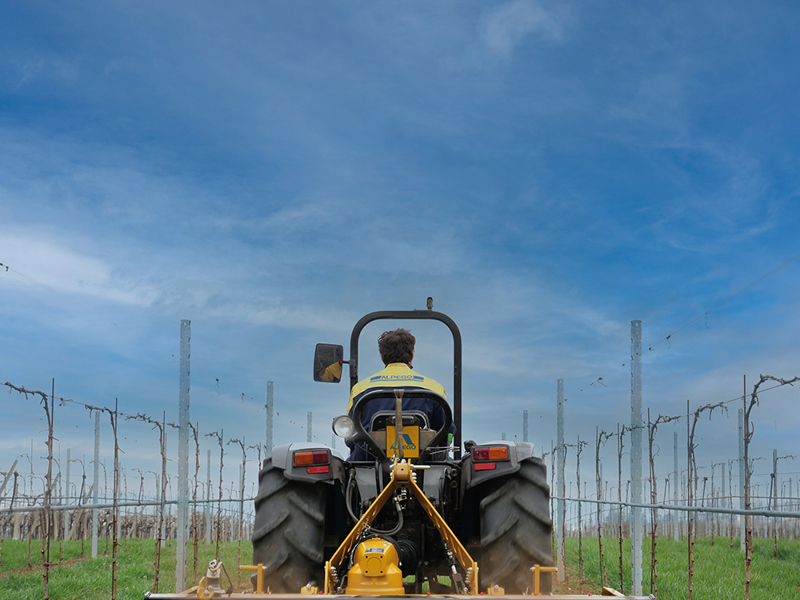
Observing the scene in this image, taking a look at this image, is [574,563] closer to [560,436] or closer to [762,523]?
[560,436]

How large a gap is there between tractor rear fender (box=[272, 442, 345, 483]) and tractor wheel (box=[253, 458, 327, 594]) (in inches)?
3.6

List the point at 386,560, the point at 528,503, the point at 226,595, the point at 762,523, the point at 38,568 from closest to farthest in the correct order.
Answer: the point at 226,595, the point at 386,560, the point at 528,503, the point at 38,568, the point at 762,523

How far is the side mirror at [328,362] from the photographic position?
14.8ft

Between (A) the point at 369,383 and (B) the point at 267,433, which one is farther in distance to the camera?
(B) the point at 267,433

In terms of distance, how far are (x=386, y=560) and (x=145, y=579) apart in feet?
32.6

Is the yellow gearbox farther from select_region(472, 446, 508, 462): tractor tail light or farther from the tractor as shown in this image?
select_region(472, 446, 508, 462): tractor tail light

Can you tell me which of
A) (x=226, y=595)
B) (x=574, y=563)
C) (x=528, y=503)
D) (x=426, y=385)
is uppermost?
(x=426, y=385)

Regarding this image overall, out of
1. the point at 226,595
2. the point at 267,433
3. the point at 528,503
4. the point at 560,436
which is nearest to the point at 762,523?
the point at 560,436

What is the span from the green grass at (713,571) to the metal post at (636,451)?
1.82 m

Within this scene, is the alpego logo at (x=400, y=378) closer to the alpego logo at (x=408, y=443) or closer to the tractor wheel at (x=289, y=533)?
the alpego logo at (x=408, y=443)

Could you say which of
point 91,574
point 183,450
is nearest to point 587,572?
point 183,450

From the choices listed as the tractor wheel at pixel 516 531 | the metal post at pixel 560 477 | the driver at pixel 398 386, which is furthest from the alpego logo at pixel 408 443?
the metal post at pixel 560 477

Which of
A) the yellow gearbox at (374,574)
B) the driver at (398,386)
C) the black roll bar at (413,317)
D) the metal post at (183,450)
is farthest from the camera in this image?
the metal post at (183,450)

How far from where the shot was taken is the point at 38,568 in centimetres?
1316
